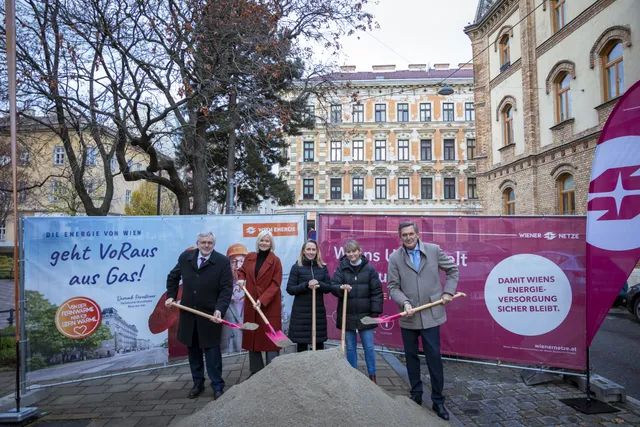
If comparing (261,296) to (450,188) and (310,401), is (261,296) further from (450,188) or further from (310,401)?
(450,188)

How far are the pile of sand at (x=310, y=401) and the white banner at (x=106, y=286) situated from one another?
2.50 metres

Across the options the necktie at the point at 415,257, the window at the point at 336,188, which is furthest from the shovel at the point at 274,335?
the window at the point at 336,188

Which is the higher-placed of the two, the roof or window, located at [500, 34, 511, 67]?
the roof

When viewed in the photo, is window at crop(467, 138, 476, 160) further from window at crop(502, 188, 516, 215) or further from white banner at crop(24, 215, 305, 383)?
white banner at crop(24, 215, 305, 383)

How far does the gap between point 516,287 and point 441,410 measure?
2020 mm

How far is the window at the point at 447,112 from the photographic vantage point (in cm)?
3894

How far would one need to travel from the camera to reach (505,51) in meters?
20.4

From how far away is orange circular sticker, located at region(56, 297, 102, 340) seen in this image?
524 centimetres

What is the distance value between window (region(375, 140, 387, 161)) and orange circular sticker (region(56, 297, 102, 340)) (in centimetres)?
3505

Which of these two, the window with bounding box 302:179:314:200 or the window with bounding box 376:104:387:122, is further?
the window with bounding box 376:104:387:122

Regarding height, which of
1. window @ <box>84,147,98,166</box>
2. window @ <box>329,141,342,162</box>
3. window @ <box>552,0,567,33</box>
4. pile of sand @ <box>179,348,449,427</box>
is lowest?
pile of sand @ <box>179,348,449,427</box>

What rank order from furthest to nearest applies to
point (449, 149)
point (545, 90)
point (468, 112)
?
point (449, 149) → point (468, 112) → point (545, 90)

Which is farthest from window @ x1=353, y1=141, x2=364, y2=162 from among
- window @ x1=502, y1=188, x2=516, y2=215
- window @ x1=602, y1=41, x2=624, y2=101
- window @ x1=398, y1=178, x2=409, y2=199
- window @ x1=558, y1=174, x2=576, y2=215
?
window @ x1=602, y1=41, x2=624, y2=101

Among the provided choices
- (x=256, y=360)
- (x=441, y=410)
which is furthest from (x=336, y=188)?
(x=441, y=410)
